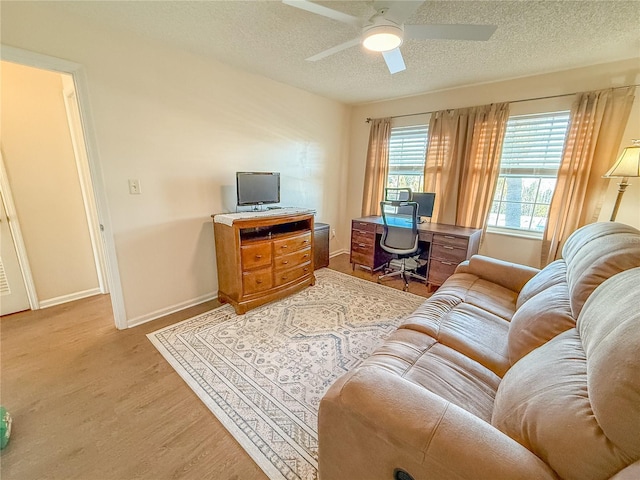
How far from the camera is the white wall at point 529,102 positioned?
2.45m

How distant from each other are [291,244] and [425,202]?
187cm

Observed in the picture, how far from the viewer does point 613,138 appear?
2.49 m

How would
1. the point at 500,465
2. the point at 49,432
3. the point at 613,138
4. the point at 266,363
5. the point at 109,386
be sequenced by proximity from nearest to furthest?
the point at 500,465 → the point at 49,432 → the point at 109,386 → the point at 266,363 → the point at 613,138

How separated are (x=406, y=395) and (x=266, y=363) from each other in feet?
4.37

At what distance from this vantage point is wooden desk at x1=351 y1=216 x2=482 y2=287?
2955mm

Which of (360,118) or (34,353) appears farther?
(360,118)

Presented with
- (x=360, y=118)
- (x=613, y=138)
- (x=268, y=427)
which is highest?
(x=360, y=118)

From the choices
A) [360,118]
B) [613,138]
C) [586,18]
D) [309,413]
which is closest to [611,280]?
[309,413]

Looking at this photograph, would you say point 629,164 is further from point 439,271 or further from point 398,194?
point 398,194

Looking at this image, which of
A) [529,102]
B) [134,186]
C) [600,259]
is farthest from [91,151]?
[529,102]

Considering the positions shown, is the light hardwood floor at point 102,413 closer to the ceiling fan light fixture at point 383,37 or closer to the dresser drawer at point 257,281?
the dresser drawer at point 257,281

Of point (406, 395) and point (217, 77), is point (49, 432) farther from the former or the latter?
point (217, 77)

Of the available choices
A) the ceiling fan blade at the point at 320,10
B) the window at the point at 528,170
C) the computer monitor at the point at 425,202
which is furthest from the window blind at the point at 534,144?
the ceiling fan blade at the point at 320,10

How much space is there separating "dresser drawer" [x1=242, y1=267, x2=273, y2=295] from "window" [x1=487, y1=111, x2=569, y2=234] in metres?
2.80
